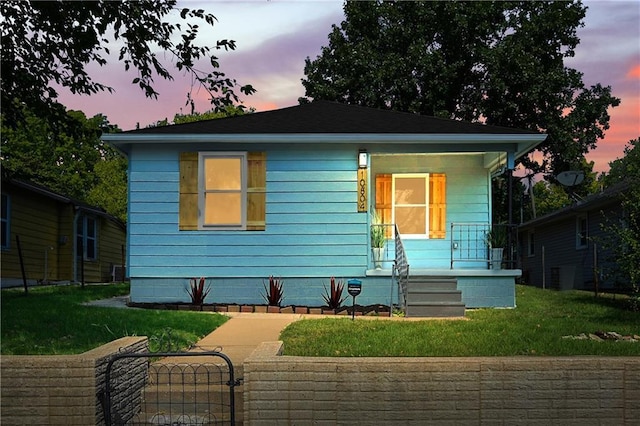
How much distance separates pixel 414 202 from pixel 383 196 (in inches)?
26.8

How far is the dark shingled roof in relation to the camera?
555 inches

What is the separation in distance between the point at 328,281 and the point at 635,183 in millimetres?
5892

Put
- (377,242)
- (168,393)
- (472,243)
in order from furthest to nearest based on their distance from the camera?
(472,243), (377,242), (168,393)

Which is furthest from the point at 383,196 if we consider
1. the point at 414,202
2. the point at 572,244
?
the point at 572,244

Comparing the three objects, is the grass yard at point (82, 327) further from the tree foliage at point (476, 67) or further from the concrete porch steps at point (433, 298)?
the tree foliage at point (476, 67)

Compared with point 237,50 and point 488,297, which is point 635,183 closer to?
point 488,297

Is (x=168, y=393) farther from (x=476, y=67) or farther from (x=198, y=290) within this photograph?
(x=476, y=67)

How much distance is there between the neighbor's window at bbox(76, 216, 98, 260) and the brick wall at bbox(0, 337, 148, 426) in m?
19.9

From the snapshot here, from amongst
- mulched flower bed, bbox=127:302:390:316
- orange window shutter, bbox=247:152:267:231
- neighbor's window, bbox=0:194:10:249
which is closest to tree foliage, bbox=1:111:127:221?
neighbor's window, bbox=0:194:10:249

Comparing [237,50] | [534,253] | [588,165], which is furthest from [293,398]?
[588,165]

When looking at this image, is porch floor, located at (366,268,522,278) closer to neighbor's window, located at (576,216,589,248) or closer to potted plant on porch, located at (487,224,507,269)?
potted plant on porch, located at (487,224,507,269)

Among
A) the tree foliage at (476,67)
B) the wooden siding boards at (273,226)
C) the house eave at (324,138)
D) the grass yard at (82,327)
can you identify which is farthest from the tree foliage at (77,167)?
the grass yard at (82,327)

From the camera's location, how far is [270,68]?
1448 cm

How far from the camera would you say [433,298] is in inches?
494
